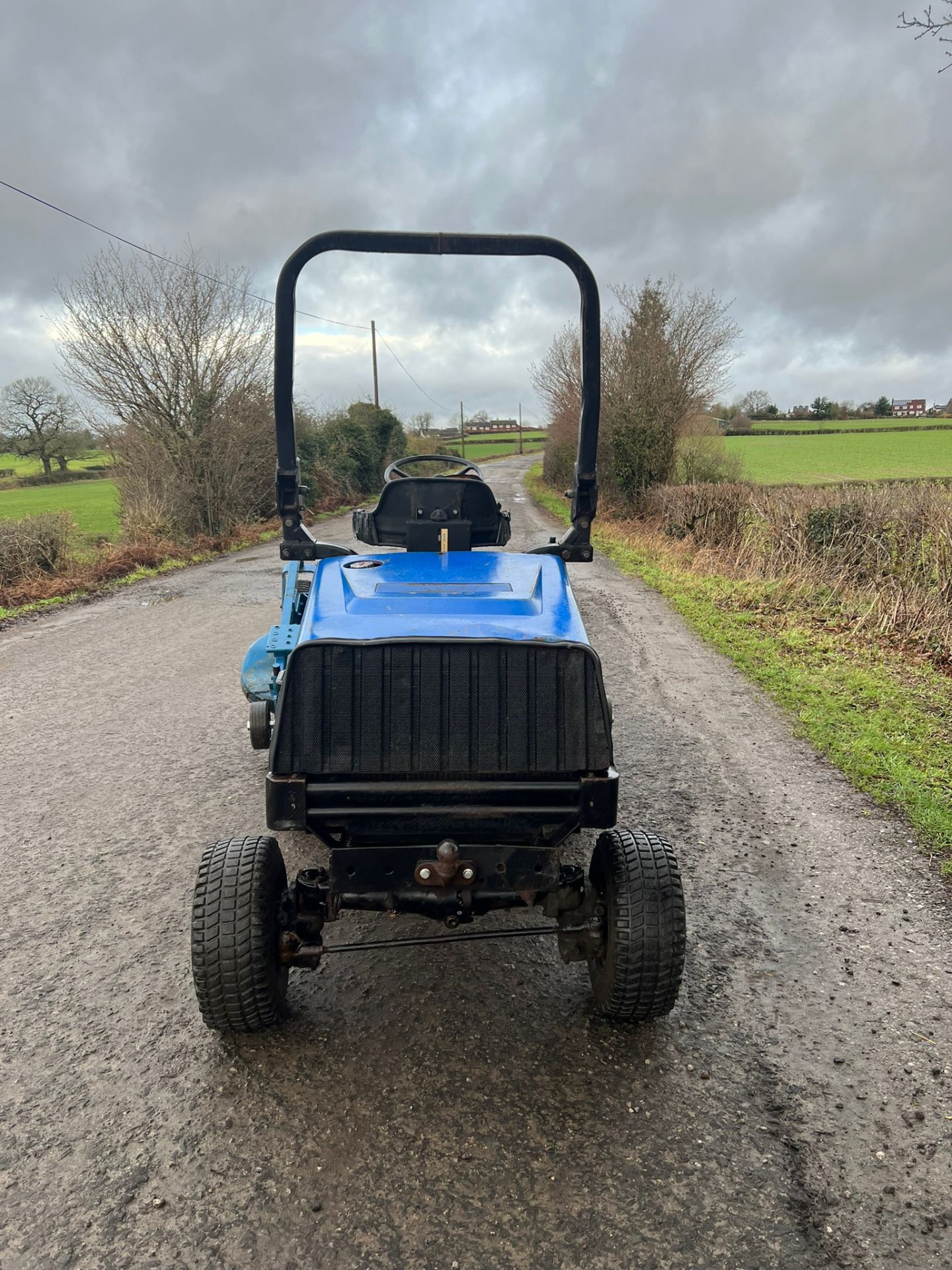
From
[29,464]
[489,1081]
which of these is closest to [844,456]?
[489,1081]

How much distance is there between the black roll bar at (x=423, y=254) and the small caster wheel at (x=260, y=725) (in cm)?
68

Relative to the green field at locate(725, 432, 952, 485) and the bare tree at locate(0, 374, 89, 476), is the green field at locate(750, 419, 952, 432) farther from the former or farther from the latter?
the bare tree at locate(0, 374, 89, 476)

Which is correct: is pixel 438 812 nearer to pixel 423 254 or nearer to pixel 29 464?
pixel 423 254

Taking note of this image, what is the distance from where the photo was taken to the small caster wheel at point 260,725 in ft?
10.3

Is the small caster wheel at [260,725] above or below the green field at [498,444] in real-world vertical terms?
below

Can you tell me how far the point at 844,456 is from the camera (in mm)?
39219

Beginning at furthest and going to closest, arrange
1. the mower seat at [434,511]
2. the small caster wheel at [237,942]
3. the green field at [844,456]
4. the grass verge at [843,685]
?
the green field at [844,456] < the grass verge at [843,685] < the mower seat at [434,511] < the small caster wheel at [237,942]

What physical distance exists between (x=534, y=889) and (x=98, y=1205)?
4.44ft

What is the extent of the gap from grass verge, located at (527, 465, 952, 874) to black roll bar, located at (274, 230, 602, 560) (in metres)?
2.29

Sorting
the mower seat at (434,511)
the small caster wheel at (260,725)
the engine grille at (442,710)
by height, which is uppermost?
the mower seat at (434,511)

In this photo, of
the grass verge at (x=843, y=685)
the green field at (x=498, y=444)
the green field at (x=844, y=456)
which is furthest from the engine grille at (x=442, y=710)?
the green field at (x=498, y=444)

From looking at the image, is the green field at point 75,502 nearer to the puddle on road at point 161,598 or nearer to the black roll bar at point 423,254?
the puddle on road at point 161,598

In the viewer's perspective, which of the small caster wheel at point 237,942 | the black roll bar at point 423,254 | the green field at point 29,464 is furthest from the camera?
the green field at point 29,464

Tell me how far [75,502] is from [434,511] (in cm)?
3269
